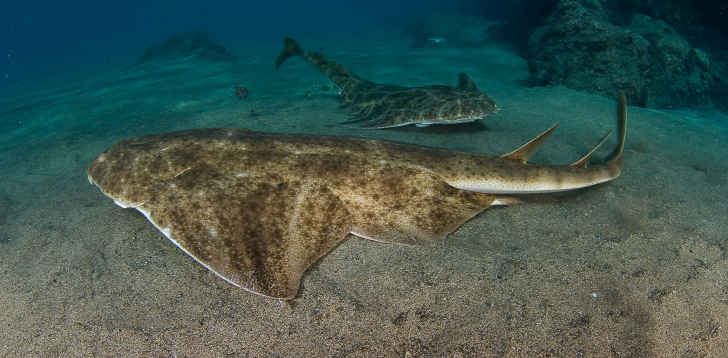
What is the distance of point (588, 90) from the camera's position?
28.3ft

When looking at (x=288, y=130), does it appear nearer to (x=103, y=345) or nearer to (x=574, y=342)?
(x=103, y=345)

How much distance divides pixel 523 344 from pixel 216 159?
3.25m

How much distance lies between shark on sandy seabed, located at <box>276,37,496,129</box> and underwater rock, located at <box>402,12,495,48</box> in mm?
13744

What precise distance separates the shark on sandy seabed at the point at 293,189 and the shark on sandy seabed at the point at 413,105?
176 centimetres

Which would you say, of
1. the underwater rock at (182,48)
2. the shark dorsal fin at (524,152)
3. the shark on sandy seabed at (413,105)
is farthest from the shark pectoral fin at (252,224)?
the underwater rock at (182,48)

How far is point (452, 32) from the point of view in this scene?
70.2ft

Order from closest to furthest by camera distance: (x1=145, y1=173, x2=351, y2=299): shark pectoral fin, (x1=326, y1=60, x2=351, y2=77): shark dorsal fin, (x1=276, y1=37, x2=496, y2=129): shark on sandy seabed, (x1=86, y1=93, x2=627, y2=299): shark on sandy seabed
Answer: (x1=145, y1=173, x2=351, y2=299): shark pectoral fin, (x1=86, y1=93, x2=627, y2=299): shark on sandy seabed, (x1=276, y1=37, x2=496, y2=129): shark on sandy seabed, (x1=326, y1=60, x2=351, y2=77): shark dorsal fin

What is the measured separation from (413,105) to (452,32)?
59.3 feet

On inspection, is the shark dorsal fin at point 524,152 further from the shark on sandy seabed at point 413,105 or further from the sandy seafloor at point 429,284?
the shark on sandy seabed at point 413,105

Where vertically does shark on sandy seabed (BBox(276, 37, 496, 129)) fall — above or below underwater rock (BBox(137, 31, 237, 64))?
above

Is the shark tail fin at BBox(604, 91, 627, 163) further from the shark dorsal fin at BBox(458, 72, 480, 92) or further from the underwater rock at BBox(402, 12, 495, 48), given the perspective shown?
the underwater rock at BBox(402, 12, 495, 48)

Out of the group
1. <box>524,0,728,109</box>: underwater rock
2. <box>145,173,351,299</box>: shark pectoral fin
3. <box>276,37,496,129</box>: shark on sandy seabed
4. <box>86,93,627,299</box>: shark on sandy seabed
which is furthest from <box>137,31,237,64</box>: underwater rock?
<box>145,173,351,299</box>: shark pectoral fin

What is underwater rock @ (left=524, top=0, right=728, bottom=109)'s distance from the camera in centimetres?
882

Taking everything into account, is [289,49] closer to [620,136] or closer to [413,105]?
[413,105]
